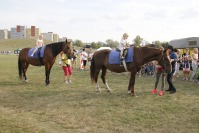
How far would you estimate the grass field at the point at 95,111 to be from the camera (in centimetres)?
579

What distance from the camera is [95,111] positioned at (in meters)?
7.20

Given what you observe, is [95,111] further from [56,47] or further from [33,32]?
[33,32]

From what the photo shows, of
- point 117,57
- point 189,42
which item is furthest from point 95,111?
point 189,42

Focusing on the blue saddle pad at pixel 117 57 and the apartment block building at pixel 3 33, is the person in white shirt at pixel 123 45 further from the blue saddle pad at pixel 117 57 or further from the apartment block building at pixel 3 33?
the apartment block building at pixel 3 33

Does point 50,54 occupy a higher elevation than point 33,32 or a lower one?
lower

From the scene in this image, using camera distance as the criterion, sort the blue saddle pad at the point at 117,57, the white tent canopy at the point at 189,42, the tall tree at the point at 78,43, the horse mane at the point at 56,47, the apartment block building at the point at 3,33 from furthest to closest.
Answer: the apartment block building at the point at 3,33 → the tall tree at the point at 78,43 → the white tent canopy at the point at 189,42 → the horse mane at the point at 56,47 → the blue saddle pad at the point at 117,57

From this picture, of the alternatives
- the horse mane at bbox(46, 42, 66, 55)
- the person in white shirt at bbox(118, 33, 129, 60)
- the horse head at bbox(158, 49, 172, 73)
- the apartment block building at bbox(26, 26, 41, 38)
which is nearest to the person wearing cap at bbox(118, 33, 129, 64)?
the person in white shirt at bbox(118, 33, 129, 60)

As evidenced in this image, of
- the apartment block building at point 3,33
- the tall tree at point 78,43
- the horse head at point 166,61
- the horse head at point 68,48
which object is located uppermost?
the apartment block building at point 3,33

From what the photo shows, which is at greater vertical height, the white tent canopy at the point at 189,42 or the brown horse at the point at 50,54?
the white tent canopy at the point at 189,42

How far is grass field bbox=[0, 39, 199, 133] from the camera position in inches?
228

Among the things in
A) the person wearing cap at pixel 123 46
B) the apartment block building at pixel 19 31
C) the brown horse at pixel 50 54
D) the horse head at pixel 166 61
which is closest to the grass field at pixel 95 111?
the horse head at pixel 166 61

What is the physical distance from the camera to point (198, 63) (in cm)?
1405

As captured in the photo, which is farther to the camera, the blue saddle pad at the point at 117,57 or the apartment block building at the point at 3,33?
the apartment block building at the point at 3,33

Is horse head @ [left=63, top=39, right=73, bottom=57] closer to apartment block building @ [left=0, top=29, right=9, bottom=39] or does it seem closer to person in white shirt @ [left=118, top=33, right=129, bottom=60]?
person in white shirt @ [left=118, top=33, right=129, bottom=60]
